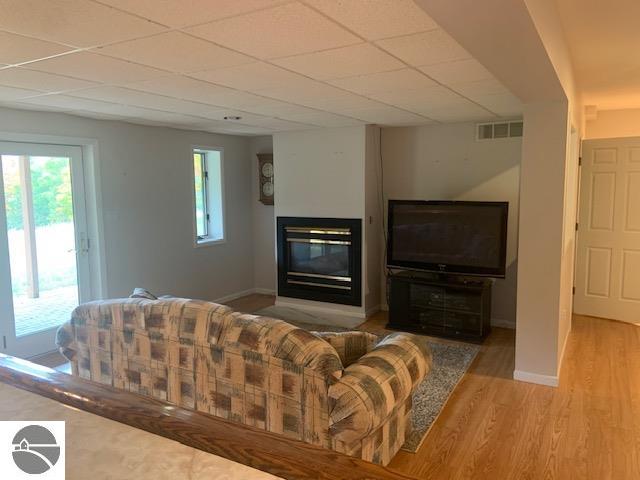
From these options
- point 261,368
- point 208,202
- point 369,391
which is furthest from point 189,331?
point 208,202

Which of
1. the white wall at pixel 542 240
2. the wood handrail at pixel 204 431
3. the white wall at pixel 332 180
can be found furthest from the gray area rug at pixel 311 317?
the wood handrail at pixel 204 431

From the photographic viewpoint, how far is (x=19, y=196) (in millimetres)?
4109

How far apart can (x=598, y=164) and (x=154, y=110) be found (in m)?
4.60

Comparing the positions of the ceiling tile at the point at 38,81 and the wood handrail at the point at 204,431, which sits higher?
the ceiling tile at the point at 38,81

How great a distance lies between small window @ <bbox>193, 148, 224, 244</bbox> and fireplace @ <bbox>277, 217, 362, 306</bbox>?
926 millimetres

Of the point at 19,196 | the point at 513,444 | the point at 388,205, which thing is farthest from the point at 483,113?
the point at 19,196

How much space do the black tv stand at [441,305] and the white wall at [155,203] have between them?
2437 millimetres

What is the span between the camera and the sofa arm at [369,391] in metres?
2.03

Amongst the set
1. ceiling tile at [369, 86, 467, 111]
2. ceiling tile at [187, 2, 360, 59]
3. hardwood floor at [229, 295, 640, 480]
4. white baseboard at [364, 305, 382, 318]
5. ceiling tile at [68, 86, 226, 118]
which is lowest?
hardwood floor at [229, 295, 640, 480]

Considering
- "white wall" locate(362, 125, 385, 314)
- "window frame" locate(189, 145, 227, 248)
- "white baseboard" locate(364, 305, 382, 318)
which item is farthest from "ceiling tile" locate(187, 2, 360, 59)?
"window frame" locate(189, 145, 227, 248)

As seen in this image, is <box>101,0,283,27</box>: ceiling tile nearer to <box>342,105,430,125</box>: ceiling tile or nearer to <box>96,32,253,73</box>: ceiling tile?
<box>96,32,253,73</box>: ceiling tile

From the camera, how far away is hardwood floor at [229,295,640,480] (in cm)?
260

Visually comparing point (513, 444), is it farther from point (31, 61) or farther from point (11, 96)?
point (11, 96)

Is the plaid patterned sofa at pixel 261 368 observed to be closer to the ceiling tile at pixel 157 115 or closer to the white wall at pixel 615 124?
the ceiling tile at pixel 157 115
